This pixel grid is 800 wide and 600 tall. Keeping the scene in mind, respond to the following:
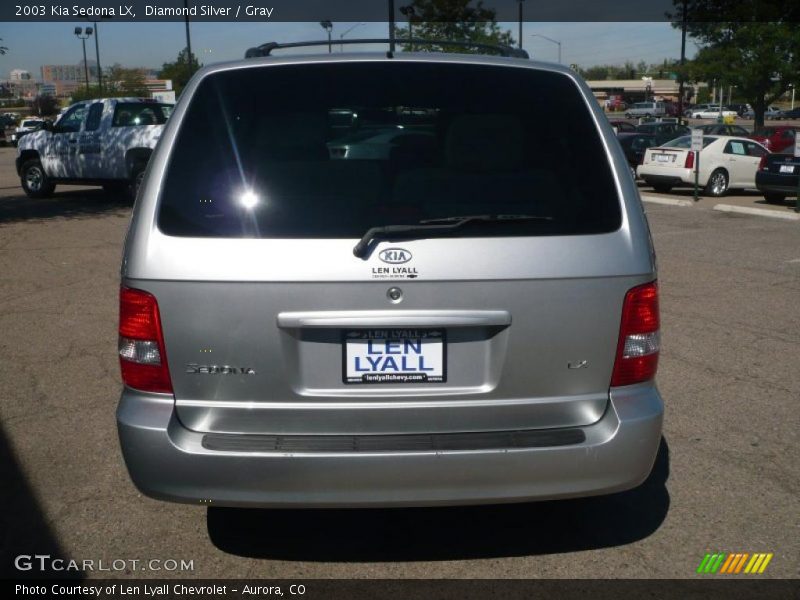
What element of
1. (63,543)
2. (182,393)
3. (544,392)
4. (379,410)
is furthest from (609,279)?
(63,543)

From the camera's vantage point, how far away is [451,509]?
3996mm

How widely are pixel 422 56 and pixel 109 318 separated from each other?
5006mm

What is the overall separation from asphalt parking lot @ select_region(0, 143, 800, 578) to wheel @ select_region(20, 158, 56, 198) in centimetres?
1173

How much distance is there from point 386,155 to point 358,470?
1.19 meters

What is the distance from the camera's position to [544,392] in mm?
3080

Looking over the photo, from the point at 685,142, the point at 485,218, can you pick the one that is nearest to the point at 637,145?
the point at 685,142

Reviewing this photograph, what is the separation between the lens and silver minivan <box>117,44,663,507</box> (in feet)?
9.73

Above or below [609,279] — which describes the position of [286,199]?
above

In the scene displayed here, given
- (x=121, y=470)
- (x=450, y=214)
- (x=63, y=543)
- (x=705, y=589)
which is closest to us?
(x=450, y=214)

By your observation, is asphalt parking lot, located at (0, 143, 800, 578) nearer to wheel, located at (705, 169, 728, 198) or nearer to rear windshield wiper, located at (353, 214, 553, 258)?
rear windshield wiper, located at (353, 214, 553, 258)

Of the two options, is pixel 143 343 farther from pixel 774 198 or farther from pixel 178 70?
pixel 178 70

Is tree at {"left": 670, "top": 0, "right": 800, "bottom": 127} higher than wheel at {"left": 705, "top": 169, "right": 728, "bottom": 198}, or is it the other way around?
tree at {"left": 670, "top": 0, "right": 800, "bottom": 127}

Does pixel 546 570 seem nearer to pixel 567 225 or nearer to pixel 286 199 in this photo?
pixel 567 225

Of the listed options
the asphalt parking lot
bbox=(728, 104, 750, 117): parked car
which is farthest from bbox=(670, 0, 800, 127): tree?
bbox=(728, 104, 750, 117): parked car
